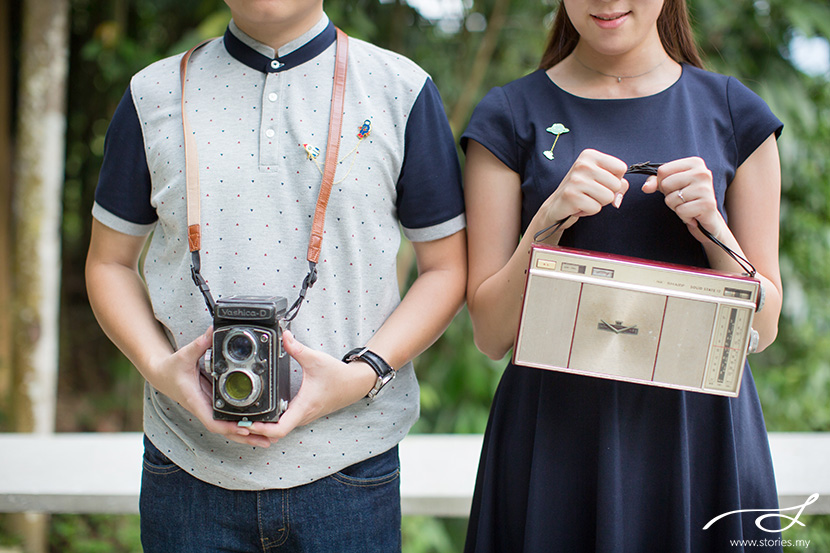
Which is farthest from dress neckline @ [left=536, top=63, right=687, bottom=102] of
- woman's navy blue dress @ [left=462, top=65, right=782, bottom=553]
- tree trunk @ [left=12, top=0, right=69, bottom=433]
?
tree trunk @ [left=12, top=0, right=69, bottom=433]

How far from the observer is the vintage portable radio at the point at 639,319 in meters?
0.97

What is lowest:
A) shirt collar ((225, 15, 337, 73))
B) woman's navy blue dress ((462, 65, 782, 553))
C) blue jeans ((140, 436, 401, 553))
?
blue jeans ((140, 436, 401, 553))

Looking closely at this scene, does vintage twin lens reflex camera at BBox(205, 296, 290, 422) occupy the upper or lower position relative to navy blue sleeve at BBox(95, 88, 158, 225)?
lower

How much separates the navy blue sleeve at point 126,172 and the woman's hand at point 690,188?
2.62 ft

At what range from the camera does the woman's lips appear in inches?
44.4

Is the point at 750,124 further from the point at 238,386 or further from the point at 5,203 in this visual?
the point at 5,203

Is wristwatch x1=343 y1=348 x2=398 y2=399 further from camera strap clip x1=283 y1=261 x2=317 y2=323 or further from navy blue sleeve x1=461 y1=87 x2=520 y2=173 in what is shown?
navy blue sleeve x1=461 y1=87 x2=520 y2=173

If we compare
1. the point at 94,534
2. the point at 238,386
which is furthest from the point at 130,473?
the point at 94,534

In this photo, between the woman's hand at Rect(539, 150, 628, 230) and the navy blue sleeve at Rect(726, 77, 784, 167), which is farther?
the navy blue sleeve at Rect(726, 77, 784, 167)

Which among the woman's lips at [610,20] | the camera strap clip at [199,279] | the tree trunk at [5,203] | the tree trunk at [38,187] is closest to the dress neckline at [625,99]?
the woman's lips at [610,20]

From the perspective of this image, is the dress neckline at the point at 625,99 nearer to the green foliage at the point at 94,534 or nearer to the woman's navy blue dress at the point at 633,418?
the woman's navy blue dress at the point at 633,418

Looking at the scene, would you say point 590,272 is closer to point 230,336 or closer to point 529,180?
point 529,180

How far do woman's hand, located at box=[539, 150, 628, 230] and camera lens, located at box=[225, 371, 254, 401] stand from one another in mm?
497

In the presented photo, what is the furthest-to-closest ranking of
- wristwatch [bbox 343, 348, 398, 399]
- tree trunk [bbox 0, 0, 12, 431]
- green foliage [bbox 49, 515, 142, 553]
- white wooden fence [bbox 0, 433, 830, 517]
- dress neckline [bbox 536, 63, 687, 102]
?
tree trunk [bbox 0, 0, 12, 431], green foliage [bbox 49, 515, 142, 553], white wooden fence [bbox 0, 433, 830, 517], dress neckline [bbox 536, 63, 687, 102], wristwatch [bbox 343, 348, 398, 399]
